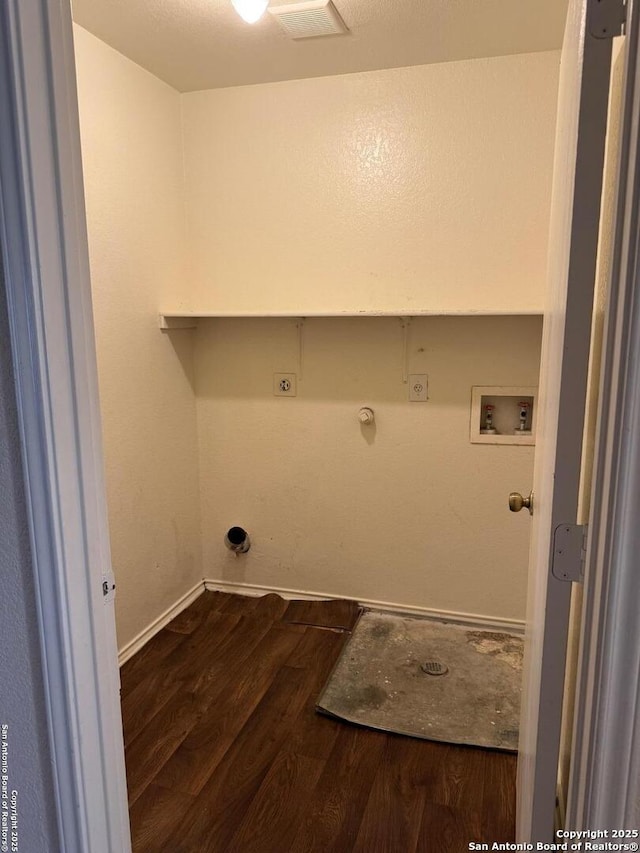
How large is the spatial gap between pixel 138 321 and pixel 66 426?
170cm

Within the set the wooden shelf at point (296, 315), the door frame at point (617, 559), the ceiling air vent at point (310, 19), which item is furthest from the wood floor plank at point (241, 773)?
the ceiling air vent at point (310, 19)

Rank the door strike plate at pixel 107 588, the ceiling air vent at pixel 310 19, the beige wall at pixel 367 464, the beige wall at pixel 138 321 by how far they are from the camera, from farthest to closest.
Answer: the beige wall at pixel 367 464
the beige wall at pixel 138 321
the ceiling air vent at pixel 310 19
the door strike plate at pixel 107 588

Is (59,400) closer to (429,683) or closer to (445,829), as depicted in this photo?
(445,829)

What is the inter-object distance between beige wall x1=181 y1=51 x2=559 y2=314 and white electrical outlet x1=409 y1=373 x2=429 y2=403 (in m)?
0.31

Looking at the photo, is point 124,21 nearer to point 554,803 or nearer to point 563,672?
point 563,672

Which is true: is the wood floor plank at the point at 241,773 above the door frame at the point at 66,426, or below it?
below

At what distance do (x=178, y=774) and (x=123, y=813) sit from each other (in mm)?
888

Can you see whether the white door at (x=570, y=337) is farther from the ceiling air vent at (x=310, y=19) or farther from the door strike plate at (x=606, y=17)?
the ceiling air vent at (x=310, y=19)

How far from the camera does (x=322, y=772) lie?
6.28 ft

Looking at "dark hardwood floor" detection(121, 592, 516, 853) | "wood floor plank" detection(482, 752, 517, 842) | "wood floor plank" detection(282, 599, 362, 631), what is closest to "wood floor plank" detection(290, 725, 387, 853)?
"dark hardwood floor" detection(121, 592, 516, 853)

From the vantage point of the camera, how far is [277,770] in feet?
6.30

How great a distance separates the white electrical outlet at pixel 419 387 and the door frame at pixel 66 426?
187 centimetres

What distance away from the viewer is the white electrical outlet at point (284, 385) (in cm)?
285

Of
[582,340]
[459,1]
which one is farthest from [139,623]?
[459,1]
